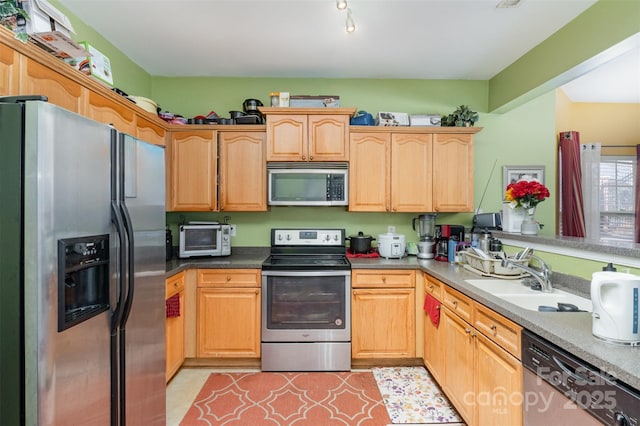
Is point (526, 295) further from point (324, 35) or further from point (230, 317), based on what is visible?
point (324, 35)

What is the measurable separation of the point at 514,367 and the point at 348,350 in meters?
1.44

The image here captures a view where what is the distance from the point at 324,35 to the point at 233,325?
8.18 feet

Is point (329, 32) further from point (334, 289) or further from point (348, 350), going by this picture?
point (348, 350)

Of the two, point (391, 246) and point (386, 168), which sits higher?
point (386, 168)

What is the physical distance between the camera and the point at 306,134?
285 cm

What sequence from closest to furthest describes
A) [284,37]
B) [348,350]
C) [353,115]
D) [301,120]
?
1. [284,37]
2. [348,350]
3. [301,120]
4. [353,115]

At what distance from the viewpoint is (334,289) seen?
263cm

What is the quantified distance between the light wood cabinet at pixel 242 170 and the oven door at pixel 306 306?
2.53 feet

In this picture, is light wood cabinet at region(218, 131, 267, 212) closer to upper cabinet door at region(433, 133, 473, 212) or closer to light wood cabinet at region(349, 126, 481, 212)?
light wood cabinet at region(349, 126, 481, 212)

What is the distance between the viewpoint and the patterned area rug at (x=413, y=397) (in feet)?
6.68

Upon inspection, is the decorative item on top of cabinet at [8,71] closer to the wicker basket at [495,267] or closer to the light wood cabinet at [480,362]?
the light wood cabinet at [480,362]

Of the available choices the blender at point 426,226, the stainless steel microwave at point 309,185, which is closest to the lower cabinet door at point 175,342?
the stainless steel microwave at point 309,185

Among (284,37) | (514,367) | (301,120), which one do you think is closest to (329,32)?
(284,37)

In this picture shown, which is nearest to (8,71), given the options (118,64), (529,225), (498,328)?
(118,64)
